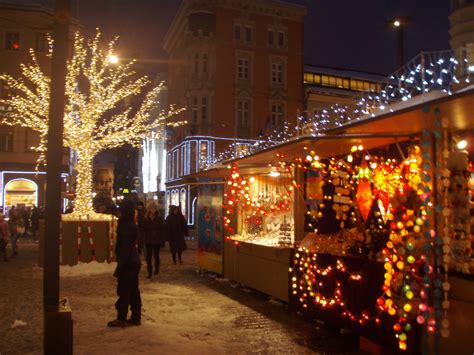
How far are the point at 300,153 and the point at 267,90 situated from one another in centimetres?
3378

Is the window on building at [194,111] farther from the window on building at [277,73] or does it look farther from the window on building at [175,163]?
the window on building at [277,73]

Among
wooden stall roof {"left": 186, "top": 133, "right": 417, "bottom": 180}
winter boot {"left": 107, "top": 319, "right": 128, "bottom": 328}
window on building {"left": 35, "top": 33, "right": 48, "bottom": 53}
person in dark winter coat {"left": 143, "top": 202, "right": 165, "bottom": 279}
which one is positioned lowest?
winter boot {"left": 107, "top": 319, "right": 128, "bottom": 328}

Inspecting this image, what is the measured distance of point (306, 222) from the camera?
978cm

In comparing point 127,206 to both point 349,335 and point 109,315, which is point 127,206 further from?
point 349,335

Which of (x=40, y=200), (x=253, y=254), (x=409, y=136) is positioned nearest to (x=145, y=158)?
(x=40, y=200)

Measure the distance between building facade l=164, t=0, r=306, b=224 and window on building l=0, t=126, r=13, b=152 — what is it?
13064mm

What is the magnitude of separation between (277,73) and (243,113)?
14.9 ft

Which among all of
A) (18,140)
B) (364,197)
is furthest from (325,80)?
(364,197)

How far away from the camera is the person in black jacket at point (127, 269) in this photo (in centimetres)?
781

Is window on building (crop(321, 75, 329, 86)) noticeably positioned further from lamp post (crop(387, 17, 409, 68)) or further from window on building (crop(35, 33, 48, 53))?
lamp post (crop(387, 17, 409, 68))

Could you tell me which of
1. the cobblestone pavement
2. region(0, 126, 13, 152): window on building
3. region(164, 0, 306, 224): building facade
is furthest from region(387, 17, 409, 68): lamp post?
region(0, 126, 13, 152): window on building

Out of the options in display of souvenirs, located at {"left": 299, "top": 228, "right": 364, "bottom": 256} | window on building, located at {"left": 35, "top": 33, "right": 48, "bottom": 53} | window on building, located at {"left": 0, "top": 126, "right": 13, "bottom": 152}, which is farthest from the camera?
window on building, located at {"left": 35, "top": 33, "right": 48, "bottom": 53}

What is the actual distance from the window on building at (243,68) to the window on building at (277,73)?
7.33 feet

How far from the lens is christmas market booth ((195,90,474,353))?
5391 millimetres
